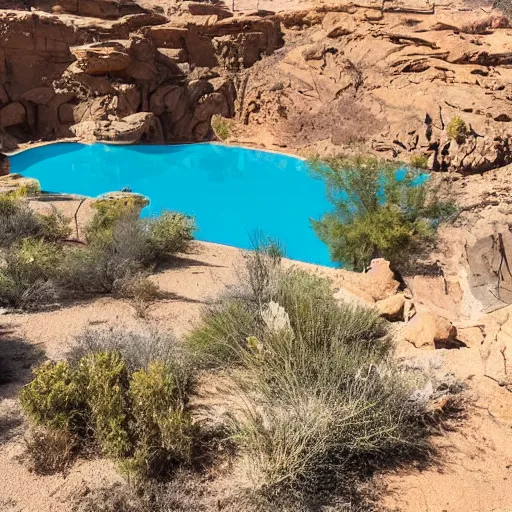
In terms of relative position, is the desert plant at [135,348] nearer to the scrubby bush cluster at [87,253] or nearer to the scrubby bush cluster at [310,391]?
the scrubby bush cluster at [310,391]

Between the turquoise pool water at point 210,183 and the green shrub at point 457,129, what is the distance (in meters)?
4.99

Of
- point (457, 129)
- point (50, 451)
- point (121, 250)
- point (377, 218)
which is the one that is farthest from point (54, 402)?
point (457, 129)

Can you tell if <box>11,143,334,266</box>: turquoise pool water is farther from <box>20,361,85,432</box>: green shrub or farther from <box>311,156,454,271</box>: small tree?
<box>20,361,85,432</box>: green shrub

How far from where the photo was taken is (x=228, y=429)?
3.56 meters

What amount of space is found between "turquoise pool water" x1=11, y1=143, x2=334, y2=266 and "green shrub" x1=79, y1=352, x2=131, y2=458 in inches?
374

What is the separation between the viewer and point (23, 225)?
863 cm

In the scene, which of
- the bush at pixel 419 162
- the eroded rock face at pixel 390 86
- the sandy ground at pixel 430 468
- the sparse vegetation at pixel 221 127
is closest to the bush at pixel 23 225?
the sandy ground at pixel 430 468

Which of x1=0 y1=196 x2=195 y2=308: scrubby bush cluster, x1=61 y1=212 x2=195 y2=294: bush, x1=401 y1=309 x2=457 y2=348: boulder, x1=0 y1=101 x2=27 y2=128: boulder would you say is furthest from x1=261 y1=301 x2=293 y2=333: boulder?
x1=0 y1=101 x2=27 y2=128: boulder

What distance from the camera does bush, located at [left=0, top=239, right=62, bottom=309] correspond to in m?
6.20

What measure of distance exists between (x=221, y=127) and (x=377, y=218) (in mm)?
14479

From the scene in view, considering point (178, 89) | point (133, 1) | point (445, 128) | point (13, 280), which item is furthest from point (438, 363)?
point (133, 1)

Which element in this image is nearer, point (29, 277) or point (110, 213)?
point (29, 277)

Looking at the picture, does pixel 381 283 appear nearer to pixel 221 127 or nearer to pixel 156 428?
pixel 156 428

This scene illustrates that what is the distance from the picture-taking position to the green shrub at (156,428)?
3.27 meters
